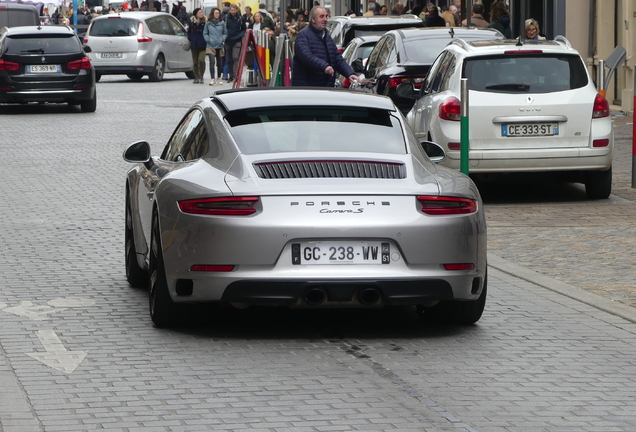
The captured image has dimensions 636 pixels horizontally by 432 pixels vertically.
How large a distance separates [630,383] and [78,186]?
9.40 m

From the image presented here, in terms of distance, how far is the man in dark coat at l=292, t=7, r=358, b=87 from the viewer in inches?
643

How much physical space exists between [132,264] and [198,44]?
28.6 meters

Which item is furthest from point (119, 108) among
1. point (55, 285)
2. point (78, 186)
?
point (55, 285)

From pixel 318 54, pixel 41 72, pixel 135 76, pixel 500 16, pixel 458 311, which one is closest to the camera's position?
pixel 458 311

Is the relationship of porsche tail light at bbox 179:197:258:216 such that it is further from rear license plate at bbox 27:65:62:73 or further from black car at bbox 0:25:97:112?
rear license plate at bbox 27:65:62:73

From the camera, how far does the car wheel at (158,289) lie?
709 centimetres

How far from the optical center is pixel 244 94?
7.92 meters

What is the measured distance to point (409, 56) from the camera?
18.1 m

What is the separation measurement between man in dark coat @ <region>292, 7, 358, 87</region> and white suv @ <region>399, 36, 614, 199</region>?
3230mm

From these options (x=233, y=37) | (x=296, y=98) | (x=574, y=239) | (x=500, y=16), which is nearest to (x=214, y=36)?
(x=233, y=37)

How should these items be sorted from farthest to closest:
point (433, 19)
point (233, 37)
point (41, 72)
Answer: point (233, 37), point (433, 19), point (41, 72)

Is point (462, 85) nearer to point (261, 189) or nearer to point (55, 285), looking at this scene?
point (55, 285)

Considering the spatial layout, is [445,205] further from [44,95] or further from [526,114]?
[44,95]

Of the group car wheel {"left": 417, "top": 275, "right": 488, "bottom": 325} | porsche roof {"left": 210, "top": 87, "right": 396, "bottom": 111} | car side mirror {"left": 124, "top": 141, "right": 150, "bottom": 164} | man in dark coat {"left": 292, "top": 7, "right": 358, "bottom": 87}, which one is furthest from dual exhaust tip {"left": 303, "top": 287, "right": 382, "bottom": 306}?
man in dark coat {"left": 292, "top": 7, "right": 358, "bottom": 87}
